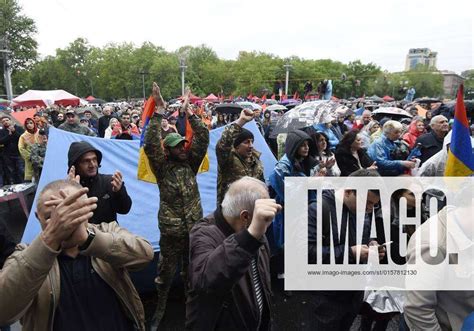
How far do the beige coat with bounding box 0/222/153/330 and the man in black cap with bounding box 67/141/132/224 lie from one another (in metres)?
1.05

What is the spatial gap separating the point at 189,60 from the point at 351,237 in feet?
283

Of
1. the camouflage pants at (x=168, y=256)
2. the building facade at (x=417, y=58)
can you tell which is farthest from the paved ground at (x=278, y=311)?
the building facade at (x=417, y=58)

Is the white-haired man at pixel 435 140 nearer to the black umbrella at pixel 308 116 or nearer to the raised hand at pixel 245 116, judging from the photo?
the black umbrella at pixel 308 116

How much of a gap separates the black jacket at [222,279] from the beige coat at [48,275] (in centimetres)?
28

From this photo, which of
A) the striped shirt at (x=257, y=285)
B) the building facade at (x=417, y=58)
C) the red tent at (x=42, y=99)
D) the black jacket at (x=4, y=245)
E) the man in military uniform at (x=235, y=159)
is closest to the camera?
the striped shirt at (x=257, y=285)

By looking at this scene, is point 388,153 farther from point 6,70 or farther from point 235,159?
point 6,70

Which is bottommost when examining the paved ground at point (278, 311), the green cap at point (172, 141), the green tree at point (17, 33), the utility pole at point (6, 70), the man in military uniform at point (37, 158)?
the paved ground at point (278, 311)

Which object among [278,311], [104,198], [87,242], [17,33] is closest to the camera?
[87,242]

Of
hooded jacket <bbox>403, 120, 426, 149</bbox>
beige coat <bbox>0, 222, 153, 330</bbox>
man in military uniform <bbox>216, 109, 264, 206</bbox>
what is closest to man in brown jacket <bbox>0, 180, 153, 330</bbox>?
beige coat <bbox>0, 222, 153, 330</bbox>

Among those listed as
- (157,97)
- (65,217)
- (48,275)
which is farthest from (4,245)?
(157,97)

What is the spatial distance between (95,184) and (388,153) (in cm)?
409

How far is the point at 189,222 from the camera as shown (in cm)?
326

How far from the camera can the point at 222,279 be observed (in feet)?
5.04

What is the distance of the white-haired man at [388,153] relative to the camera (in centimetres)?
489
